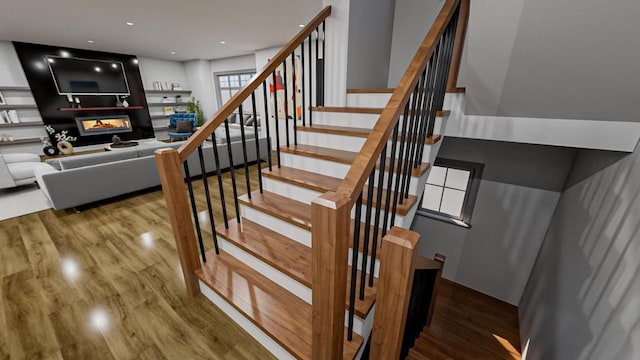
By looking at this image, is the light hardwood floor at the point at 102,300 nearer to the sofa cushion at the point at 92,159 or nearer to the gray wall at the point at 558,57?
the sofa cushion at the point at 92,159

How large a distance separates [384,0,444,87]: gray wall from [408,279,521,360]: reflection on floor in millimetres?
3058

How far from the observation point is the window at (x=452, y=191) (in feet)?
11.1

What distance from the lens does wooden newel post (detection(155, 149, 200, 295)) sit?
1428mm

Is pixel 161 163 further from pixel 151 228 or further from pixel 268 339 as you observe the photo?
pixel 151 228

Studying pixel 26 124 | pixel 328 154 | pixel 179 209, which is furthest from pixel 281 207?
pixel 26 124

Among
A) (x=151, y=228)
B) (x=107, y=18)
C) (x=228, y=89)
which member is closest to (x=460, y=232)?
(x=151, y=228)

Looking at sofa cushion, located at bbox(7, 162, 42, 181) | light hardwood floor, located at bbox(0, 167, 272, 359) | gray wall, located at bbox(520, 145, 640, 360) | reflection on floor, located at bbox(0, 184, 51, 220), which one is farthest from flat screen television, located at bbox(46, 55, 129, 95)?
gray wall, located at bbox(520, 145, 640, 360)

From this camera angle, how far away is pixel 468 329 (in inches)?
113

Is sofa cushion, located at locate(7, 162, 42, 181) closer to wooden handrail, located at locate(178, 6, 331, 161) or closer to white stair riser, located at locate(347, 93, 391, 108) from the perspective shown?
wooden handrail, located at locate(178, 6, 331, 161)

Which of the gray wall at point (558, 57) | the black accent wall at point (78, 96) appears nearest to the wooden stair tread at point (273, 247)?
the gray wall at point (558, 57)

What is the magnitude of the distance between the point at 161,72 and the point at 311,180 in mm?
8526

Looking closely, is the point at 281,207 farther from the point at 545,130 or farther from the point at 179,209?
the point at 545,130

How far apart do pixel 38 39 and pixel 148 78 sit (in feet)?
8.23

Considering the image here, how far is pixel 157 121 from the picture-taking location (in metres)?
7.93
